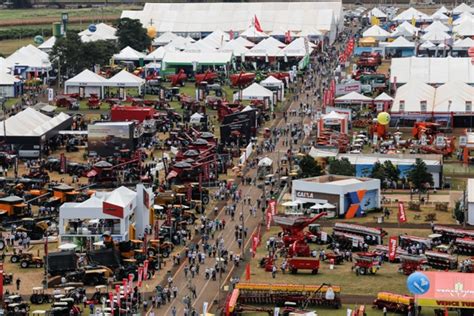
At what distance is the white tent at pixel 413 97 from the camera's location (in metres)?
96.6

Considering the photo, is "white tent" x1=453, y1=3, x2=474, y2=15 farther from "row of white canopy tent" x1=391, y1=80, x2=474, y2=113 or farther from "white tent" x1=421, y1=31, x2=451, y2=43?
"row of white canopy tent" x1=391, y1=80, x2=474, y2=113

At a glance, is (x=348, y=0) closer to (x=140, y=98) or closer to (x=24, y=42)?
(x=24, y=42)

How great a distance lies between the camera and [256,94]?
341 ft

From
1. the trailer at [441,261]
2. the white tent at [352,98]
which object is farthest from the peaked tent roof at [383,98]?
Result: the trailer at [441,261]

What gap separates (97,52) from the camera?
389 ft

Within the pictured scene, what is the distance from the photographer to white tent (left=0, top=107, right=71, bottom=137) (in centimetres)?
8611

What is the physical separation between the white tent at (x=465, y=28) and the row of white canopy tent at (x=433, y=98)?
39425mm

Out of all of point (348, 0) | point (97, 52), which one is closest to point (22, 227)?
point (97, 52)

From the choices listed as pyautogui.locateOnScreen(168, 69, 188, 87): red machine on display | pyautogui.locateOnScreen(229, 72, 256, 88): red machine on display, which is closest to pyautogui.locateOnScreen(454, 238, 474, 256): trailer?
pyautogui.locateOnScreen(229, 72, 256, 88): red machine on display

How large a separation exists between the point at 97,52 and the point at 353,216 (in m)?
51.7

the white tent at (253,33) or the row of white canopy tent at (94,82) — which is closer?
the row of white canopy tent at (94,82)

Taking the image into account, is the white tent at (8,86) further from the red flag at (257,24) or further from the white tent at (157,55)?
the red flag at (257,24)

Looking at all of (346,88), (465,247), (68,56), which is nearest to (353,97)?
(346,88)

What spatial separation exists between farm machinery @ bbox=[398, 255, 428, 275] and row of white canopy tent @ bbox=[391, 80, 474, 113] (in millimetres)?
36755
